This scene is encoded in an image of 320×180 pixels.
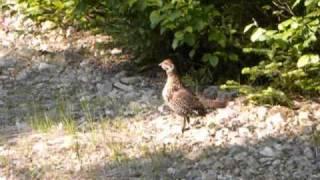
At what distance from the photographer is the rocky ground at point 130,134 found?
5.30m

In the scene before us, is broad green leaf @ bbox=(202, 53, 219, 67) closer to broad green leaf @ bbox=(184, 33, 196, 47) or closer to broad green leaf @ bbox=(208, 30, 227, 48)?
broad green leaf @ bbox=(208, 30, 227, 48)

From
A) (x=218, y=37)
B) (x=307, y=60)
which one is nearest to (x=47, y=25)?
(x=218, y=37)

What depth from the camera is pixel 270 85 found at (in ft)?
21.1

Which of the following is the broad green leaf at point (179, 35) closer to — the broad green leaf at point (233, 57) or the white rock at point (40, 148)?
the broad green leaf at point (233, 57)

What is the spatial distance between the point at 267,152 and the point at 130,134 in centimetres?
120

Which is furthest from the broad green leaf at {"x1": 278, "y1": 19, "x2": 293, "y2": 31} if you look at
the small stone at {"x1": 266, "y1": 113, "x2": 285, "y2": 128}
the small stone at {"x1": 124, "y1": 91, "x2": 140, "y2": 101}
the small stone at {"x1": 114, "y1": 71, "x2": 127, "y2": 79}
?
the small stone at {"x1": 114, "y1": 71, "x2": 127, "y2": 79}

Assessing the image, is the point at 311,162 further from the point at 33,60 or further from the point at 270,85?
the point at 33,60

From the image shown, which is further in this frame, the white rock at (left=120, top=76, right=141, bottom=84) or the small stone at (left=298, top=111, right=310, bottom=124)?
the white rock at (left=120, top=76, right=141, bottom=84)

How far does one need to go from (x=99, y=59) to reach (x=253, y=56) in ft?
6.22

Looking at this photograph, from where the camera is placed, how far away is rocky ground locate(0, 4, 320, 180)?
17.4 feet

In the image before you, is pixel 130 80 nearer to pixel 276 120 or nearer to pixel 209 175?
pixel 276 120

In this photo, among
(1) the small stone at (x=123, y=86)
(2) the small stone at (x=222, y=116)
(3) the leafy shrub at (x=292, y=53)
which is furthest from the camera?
(1) the small stone at (x=123, y=86)

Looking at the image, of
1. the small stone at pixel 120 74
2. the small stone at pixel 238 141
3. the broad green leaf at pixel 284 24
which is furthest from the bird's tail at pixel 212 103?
the small stone at pixel 120 74

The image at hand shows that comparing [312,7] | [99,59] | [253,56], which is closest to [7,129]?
A: [99,59]
